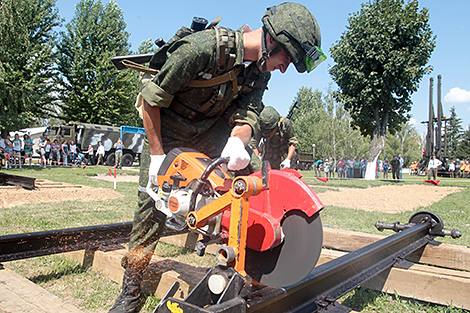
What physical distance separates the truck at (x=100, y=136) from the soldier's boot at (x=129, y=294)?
2184 cm

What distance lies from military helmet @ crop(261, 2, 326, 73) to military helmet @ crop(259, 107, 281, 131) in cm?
430

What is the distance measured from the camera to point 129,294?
2.12 meters

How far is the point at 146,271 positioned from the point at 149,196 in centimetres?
56

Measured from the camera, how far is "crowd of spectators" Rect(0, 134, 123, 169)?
15.9m

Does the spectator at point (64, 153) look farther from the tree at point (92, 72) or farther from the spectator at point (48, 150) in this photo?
the tree at point (92, 72)

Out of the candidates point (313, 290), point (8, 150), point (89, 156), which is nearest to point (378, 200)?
point (313, 290)

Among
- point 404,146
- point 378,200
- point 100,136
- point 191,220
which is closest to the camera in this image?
point 191,220

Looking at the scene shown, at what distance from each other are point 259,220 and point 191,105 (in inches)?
36.8

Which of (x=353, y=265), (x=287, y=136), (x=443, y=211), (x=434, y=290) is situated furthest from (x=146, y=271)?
(x=443, y=211)

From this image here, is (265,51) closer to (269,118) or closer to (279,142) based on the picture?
(269,118)

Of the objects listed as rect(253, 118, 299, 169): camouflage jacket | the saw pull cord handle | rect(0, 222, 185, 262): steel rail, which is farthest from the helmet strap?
rect(253, 118, 299, 169): camouflage jacket

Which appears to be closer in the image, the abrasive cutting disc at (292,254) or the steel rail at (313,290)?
the steel rail at (313,290)

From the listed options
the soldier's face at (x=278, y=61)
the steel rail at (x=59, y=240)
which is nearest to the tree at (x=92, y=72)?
the steel rail at (x=59, y=240)

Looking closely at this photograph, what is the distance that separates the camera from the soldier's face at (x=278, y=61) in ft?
6.47
